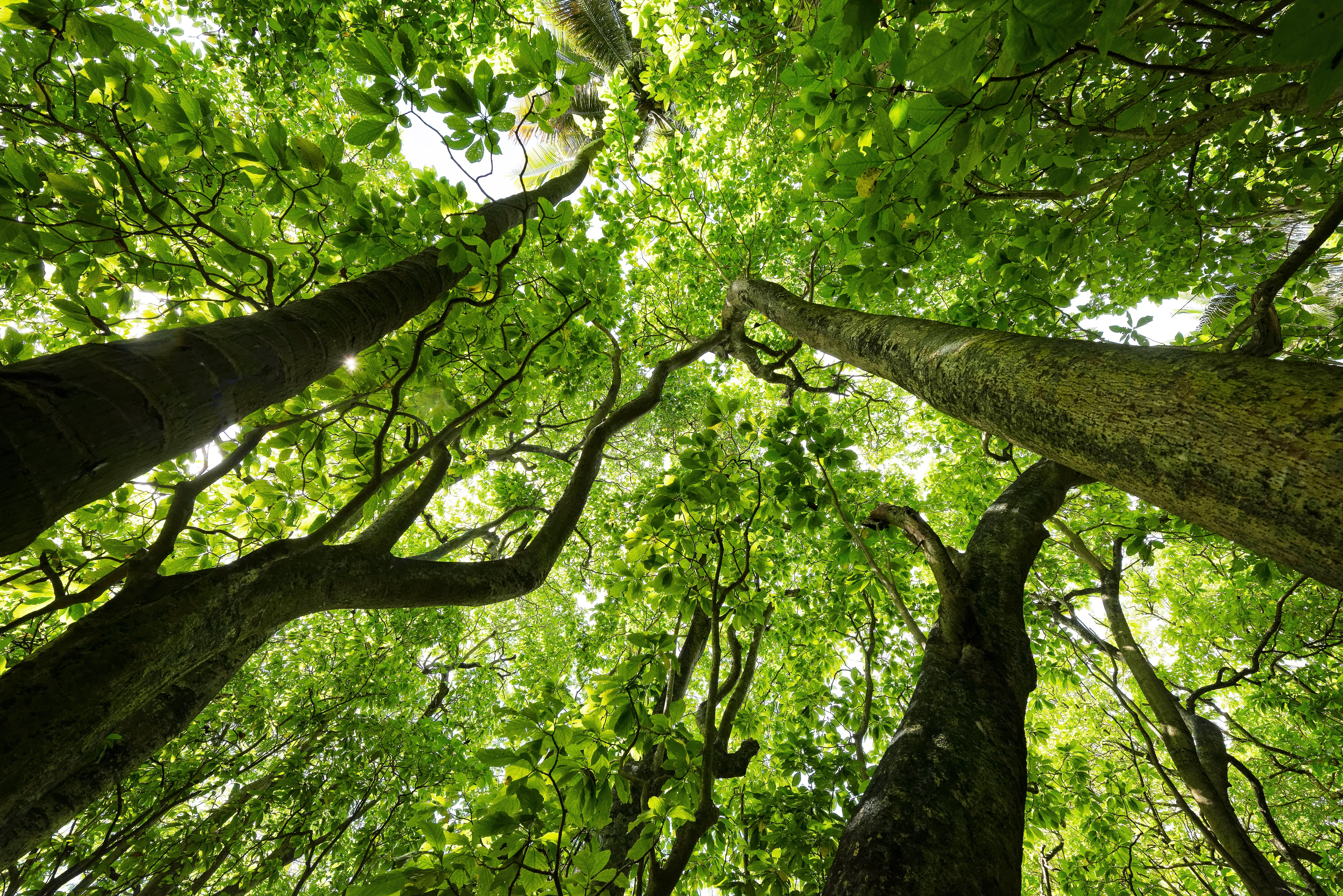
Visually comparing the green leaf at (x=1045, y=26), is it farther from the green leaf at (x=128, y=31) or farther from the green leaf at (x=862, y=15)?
the green leaf at (x=128, y=31)

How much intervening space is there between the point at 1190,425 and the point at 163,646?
2683 millimetres

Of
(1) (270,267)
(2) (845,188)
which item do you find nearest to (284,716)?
(1) (270,267)

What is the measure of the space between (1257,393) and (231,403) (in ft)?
8.07

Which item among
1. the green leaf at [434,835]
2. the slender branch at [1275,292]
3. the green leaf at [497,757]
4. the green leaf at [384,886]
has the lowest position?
the green leaf at [384,886]

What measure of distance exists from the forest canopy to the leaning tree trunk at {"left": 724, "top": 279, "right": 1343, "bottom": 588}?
10 mm

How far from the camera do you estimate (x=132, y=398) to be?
3.56 ft

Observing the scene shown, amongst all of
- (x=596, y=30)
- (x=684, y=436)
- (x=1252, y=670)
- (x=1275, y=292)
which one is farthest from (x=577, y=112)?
(x=1252, y=670)

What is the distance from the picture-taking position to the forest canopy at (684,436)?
1.23 meters

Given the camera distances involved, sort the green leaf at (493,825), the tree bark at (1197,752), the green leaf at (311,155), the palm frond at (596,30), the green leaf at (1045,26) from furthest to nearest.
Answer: the palm frond at (596,30) < the tree bark at (1197,752) < the green leaf at (311,155) < the green leaf at (493,825) < the green leaf at (1045,26)

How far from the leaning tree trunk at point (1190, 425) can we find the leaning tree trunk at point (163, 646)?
2.35 metres

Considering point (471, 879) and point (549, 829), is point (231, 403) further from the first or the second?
point (549, 829)

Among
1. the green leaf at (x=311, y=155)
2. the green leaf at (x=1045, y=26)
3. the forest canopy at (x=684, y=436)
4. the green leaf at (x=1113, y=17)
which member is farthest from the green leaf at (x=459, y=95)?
the green leaf at (x=1113, y=17)

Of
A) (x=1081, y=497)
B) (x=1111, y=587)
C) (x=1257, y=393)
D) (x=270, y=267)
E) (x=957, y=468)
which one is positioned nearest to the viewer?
(x=1257, y=393)

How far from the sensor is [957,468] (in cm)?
722
